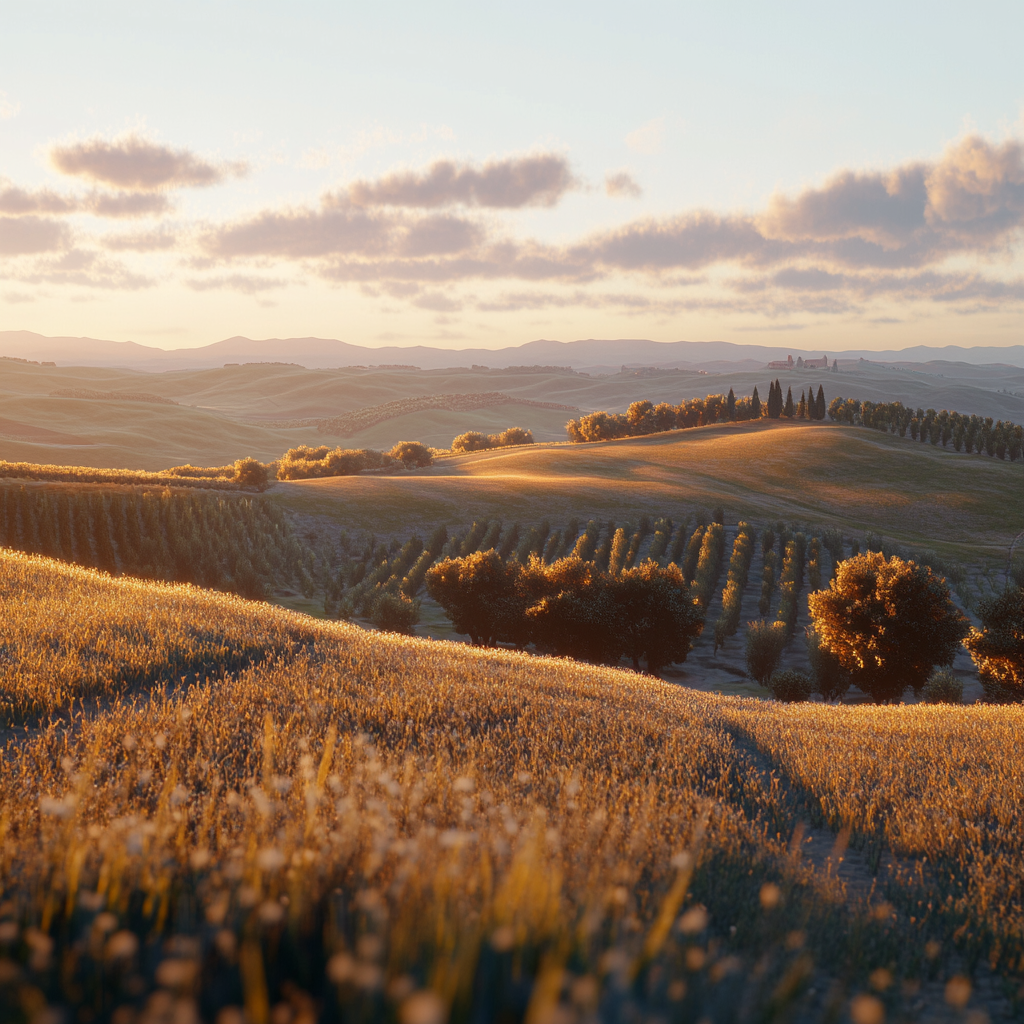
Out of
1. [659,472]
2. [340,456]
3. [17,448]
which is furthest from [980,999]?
[17,448]

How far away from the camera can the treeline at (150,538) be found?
41.4 m

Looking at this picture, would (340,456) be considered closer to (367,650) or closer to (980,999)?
(367,650)

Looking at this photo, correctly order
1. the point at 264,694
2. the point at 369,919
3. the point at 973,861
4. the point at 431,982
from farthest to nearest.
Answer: the point at 264,694, the point at 973,861, the point at 369,919, the point at 431,982

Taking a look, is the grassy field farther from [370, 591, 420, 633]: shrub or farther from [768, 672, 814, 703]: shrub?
Result: [768, 672, 814, 703]: shrub

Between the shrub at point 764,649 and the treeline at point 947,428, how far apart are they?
96600 millimetres

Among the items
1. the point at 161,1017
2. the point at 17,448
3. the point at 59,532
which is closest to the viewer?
the point at 161,1017

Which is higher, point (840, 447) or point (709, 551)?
point (840, 447)

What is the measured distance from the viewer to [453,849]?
11.7ft

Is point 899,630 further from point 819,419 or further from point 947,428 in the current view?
point 819,419

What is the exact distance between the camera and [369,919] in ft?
10.1

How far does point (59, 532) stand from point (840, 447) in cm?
8907

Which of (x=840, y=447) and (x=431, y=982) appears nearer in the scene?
(x=431, y=982)

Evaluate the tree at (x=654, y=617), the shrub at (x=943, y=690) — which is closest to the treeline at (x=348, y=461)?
the tree at (x=654, y=617)

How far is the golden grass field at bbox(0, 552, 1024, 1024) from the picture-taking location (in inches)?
102
